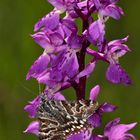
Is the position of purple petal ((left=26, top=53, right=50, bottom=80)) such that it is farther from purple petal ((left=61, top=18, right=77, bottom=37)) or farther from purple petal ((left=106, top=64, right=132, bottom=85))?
purple petal ((left=106, top=64, right=132, bottom=85))

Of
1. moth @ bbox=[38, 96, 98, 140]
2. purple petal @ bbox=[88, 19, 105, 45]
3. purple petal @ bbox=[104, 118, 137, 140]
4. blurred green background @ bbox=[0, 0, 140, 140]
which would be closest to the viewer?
moth @ bbox=[38, 96, 98, 140]

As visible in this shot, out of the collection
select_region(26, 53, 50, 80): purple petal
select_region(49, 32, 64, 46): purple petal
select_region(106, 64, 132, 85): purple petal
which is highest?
select_region(49, 32, 64, 46): purple petal

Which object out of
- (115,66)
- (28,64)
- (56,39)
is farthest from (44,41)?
(28,64)

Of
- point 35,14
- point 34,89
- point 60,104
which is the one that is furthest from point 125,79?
point 35,14

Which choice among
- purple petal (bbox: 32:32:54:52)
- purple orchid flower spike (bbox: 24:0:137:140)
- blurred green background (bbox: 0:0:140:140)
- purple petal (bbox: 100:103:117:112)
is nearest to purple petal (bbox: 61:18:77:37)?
purple orchid flower spike (bbox: 24:0:137:140)

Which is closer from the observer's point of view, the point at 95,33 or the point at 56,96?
the point at 95,33

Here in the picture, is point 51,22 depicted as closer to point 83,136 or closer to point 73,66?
point 73,66

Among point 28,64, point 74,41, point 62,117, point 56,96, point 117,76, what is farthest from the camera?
point 28,64

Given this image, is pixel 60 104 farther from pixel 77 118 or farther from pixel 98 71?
pixel 98 71
